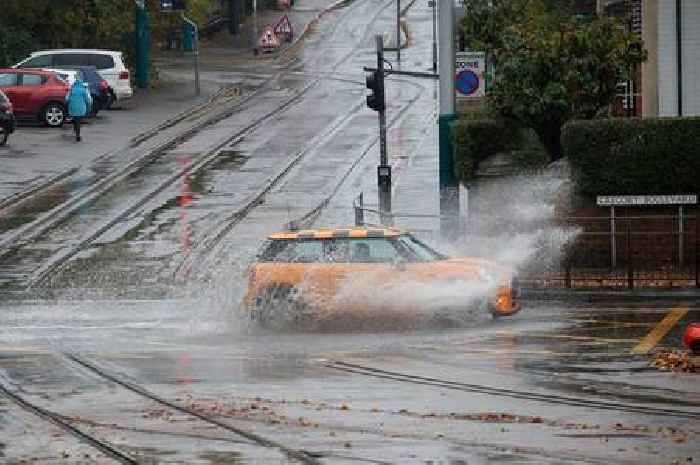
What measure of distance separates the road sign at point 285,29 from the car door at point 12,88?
871 inches

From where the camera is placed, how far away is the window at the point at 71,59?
58188 millimetres

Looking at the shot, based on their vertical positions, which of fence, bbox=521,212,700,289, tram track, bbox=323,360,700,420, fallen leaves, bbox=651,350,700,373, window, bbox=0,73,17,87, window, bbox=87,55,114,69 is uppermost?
window, bbox=87,55,114,69

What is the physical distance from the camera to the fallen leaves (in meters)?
20.0

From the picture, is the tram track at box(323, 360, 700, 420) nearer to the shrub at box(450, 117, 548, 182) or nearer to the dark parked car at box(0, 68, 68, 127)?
the shrub at box(450, 117, 548, 182)

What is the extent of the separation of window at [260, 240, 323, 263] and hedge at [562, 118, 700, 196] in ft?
29.3

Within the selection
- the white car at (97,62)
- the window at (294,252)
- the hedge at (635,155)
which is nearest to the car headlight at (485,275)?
the window at (294,252)

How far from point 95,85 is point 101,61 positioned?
2760 mm

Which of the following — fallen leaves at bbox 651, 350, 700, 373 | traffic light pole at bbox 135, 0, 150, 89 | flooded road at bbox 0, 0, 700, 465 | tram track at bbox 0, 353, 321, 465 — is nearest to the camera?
tram track at bbox 0, 353, 321, 465

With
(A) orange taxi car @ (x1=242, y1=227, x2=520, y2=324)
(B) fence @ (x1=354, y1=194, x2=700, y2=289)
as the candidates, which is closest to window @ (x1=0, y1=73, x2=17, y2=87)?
(B) fence @ (x1=354, y1=194, x2=700, y2=289)

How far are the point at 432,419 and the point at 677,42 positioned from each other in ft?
77.2

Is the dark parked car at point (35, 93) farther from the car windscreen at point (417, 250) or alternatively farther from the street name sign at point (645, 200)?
the car windscreen at point (417, 250)

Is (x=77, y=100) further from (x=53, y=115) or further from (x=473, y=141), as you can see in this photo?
(x=473, y=141)

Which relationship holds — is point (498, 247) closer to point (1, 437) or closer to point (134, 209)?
point (134, 209)

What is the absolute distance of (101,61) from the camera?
57.9 metres
